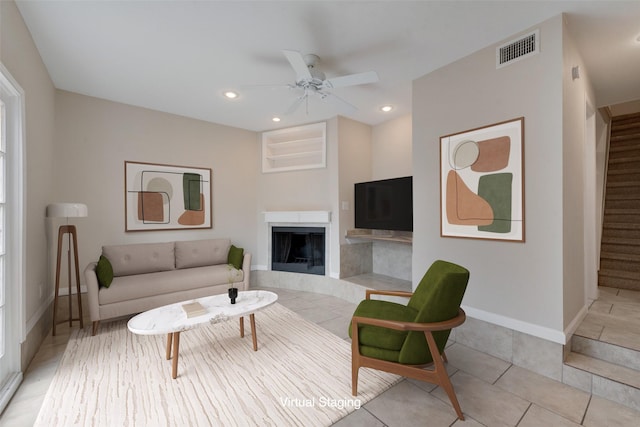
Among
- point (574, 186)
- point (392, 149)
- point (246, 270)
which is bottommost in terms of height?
point (246, 270)

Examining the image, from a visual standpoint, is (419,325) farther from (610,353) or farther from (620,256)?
(620,256)

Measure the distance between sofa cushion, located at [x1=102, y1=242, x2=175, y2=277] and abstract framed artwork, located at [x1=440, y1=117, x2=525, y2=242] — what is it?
3.65 m

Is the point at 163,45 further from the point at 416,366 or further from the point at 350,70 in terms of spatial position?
the point at 416,366

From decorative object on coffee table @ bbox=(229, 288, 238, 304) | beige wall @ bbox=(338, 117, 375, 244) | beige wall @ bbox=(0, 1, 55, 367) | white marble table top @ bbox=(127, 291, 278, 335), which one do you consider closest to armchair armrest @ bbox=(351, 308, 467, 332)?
white marble table top @ bbox=(127, 291, 278, 335)

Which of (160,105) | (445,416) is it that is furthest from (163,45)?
(445,416)

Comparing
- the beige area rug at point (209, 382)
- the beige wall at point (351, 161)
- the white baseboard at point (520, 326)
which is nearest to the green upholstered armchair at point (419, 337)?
the beige area rug at point (209, 382)

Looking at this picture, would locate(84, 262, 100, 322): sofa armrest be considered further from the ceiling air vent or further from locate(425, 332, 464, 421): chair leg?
the ceiling air vent

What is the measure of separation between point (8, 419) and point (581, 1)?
4.73m

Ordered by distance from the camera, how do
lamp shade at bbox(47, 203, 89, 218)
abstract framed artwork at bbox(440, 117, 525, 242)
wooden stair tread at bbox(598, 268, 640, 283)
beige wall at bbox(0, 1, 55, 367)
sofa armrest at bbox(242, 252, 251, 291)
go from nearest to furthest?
beige wall at bbox(0, 1, 55, 367) → abstract framed artwork at bbox(440, 117, 525, 242) → lamp shade at bbox(47, 203, 89, 218) → wooden stair tread at bbox(598, 268, 640, 283) → sofa armrest at bbox(242, 252, 251, 291)

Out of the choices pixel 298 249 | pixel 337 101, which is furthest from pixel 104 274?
pixel 337 101

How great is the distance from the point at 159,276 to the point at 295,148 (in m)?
2.91

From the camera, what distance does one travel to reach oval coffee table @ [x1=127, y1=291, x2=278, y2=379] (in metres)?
2.05

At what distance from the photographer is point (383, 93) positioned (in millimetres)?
3375

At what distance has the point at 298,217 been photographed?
175 inches
